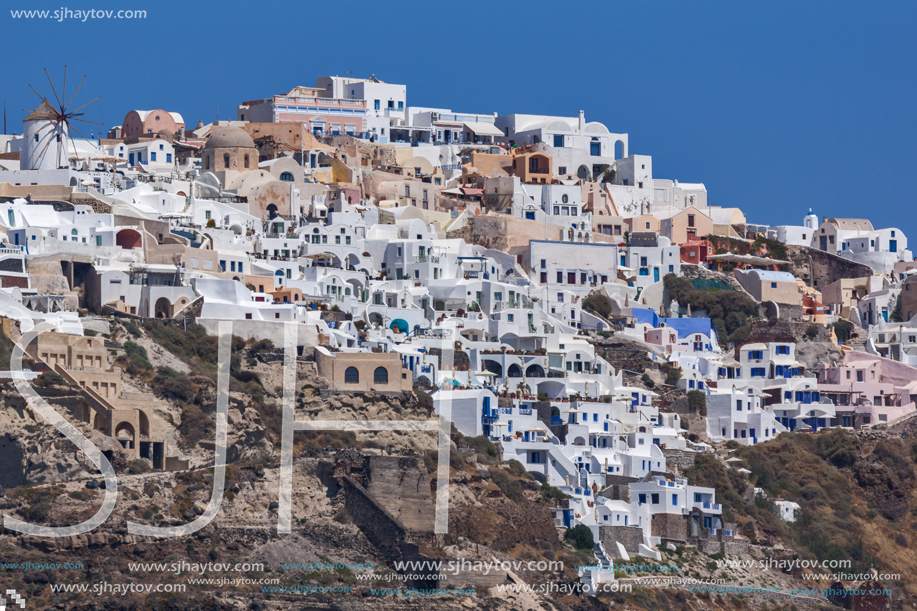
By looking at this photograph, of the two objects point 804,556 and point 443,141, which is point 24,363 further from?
point 443,141

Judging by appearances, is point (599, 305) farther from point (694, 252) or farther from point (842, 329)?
point (842, 329)

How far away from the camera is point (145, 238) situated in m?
65.3

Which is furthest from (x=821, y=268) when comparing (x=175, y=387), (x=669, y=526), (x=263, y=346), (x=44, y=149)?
(x=175, y=387)

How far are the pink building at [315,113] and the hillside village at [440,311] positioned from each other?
146mm

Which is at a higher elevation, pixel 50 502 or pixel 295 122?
pixel 295 122

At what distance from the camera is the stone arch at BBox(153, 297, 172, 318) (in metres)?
60.4

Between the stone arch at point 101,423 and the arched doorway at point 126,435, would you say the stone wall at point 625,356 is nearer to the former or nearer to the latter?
the arched doorway at point 126,435

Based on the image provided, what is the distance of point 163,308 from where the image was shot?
6056 cm

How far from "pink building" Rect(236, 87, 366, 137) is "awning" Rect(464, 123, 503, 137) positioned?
567 cm

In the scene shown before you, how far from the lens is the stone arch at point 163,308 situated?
60375 millimetres

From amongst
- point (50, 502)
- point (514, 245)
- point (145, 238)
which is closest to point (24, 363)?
point (50, 502)

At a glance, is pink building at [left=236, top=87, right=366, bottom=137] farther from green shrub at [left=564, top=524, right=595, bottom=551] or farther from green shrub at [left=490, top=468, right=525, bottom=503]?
green shrub at [left=564, top=524, right=595, bottom=551]

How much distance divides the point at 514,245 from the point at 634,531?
22.8 m

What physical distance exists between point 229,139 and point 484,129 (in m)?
16.9
